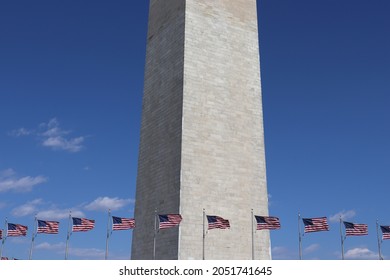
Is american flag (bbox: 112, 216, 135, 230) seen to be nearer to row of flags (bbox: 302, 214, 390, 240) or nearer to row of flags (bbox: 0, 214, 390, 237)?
row of flags (bbox: 0, 214, 390, 237)

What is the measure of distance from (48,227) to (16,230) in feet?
7.10

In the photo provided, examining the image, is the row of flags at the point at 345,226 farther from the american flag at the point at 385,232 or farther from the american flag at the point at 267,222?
the american flag at the point at 267,222

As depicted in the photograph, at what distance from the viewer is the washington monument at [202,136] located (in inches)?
1366

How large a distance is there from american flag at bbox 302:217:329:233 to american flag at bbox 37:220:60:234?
16.4 meters

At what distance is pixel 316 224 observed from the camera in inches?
1288

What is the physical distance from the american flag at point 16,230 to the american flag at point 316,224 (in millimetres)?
18554

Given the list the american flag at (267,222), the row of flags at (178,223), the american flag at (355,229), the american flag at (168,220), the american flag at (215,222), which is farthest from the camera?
the american flag at (355,229)

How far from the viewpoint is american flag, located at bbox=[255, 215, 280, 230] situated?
33.0 m

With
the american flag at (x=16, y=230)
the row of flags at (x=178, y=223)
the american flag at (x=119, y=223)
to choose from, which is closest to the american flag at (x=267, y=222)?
the row of flags at (x=178, y=223)

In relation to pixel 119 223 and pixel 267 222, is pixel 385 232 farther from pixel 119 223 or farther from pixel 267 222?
pixel 119 223

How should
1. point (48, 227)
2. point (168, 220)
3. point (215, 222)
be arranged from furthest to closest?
point (48, 227)
point (215, 222)
point (168, 220)

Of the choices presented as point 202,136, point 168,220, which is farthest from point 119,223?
point 202,136
